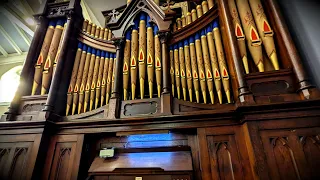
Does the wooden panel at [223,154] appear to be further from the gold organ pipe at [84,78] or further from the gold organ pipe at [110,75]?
the gold organ pipe at [84,78]

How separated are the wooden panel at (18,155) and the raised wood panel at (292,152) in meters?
2.82

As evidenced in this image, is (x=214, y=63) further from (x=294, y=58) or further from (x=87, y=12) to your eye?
(x=87, y=12)

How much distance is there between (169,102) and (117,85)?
2.85 feet

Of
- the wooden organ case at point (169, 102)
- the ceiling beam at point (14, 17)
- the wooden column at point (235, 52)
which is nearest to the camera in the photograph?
the wooden organ case at point (169, 102)

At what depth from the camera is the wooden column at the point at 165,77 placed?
2443 millimetres

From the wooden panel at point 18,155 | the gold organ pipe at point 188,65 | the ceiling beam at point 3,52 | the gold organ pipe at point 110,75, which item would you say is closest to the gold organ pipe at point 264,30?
the gold organ pipe at point 188,65

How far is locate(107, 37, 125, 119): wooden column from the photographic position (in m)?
2.56

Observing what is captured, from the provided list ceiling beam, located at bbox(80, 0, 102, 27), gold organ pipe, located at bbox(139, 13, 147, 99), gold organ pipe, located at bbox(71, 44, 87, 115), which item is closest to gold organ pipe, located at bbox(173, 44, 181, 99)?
gold organ pipe, located at bbox(139, 13, 147, 99)

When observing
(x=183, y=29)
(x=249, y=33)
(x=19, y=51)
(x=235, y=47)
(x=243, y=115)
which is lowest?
(x=243, y=115)

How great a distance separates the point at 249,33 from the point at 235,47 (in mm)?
363

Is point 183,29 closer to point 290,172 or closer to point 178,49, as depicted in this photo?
point 178,49

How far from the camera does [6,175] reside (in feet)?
7.56

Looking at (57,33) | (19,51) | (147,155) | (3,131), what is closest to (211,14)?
(147,155)

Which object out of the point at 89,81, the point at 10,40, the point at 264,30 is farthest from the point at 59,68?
the point at 10,40
